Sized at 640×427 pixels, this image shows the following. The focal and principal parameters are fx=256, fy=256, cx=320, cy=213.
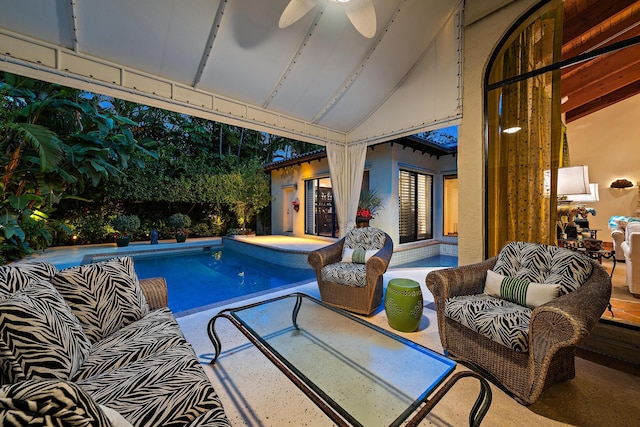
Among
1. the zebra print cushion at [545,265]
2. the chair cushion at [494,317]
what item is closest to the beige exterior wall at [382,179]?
the zebra print cushion at [545,265]

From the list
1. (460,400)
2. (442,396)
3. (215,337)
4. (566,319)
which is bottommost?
(460,400)

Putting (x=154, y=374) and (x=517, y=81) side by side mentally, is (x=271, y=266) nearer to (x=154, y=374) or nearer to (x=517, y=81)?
(x=154, y=374)

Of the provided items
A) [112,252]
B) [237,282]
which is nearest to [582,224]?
[237,282]

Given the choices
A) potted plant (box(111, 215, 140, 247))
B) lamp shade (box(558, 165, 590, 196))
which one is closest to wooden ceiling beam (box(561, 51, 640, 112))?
lamp shade (box(558, 165, 590, 196))

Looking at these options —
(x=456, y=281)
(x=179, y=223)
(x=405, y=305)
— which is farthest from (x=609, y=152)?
(x=179, y=223)

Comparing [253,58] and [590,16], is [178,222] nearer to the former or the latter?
[253,58]

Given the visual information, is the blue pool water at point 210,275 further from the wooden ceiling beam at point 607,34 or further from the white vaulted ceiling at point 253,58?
the wooden ceiling beam at point 607,34

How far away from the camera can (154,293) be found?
213cm

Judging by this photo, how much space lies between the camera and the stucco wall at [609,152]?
2.51 metres

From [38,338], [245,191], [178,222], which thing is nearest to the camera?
[38,338]

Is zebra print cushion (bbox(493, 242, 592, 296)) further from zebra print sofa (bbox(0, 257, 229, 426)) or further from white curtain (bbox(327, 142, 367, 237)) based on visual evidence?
white curtain (bbox(327, 142, 367, 237))

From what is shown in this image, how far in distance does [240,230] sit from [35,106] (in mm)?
6550

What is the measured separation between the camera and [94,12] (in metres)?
2.46

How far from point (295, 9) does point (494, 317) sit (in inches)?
119
